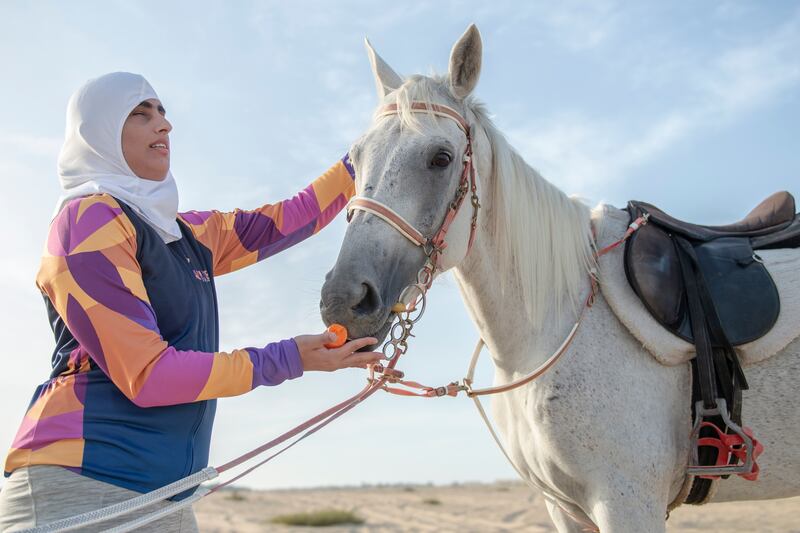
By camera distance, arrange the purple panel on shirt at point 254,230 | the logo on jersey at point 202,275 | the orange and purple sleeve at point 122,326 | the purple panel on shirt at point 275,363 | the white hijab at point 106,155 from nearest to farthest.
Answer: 1. the orange and purple sleeve at point 122,326
2. the purple panel on shirt at point 275,363
3. the white hijab at point 106,155
4. the logo on jersey at point 202,275
5. the purple panel on shirt at point 254,230

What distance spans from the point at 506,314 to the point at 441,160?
2.53 ft

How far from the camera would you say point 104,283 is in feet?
6.37

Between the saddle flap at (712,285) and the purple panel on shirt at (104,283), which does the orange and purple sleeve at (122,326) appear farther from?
the saddle flap at (712,285)

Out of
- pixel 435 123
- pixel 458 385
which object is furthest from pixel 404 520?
pixel 435 123

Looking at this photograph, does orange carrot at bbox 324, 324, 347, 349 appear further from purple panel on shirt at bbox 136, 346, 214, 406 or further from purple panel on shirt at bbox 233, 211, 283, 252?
purple panel on shirt at bbox 233, 211, 283, 252

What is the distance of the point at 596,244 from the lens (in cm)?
306

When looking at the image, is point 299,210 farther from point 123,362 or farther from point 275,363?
point 123,362

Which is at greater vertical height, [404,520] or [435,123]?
[435,123]

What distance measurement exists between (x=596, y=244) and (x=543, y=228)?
0.34 m

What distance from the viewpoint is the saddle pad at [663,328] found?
2695 millimetres

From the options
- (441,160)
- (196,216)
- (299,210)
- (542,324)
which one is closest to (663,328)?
(542,324)

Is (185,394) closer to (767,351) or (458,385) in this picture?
(458,385)

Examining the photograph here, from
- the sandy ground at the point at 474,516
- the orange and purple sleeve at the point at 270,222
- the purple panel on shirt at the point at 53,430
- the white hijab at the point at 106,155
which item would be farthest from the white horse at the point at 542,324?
the sandy ground at the point at 474,516

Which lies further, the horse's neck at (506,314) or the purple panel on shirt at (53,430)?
the horse's neck at (506,314)
